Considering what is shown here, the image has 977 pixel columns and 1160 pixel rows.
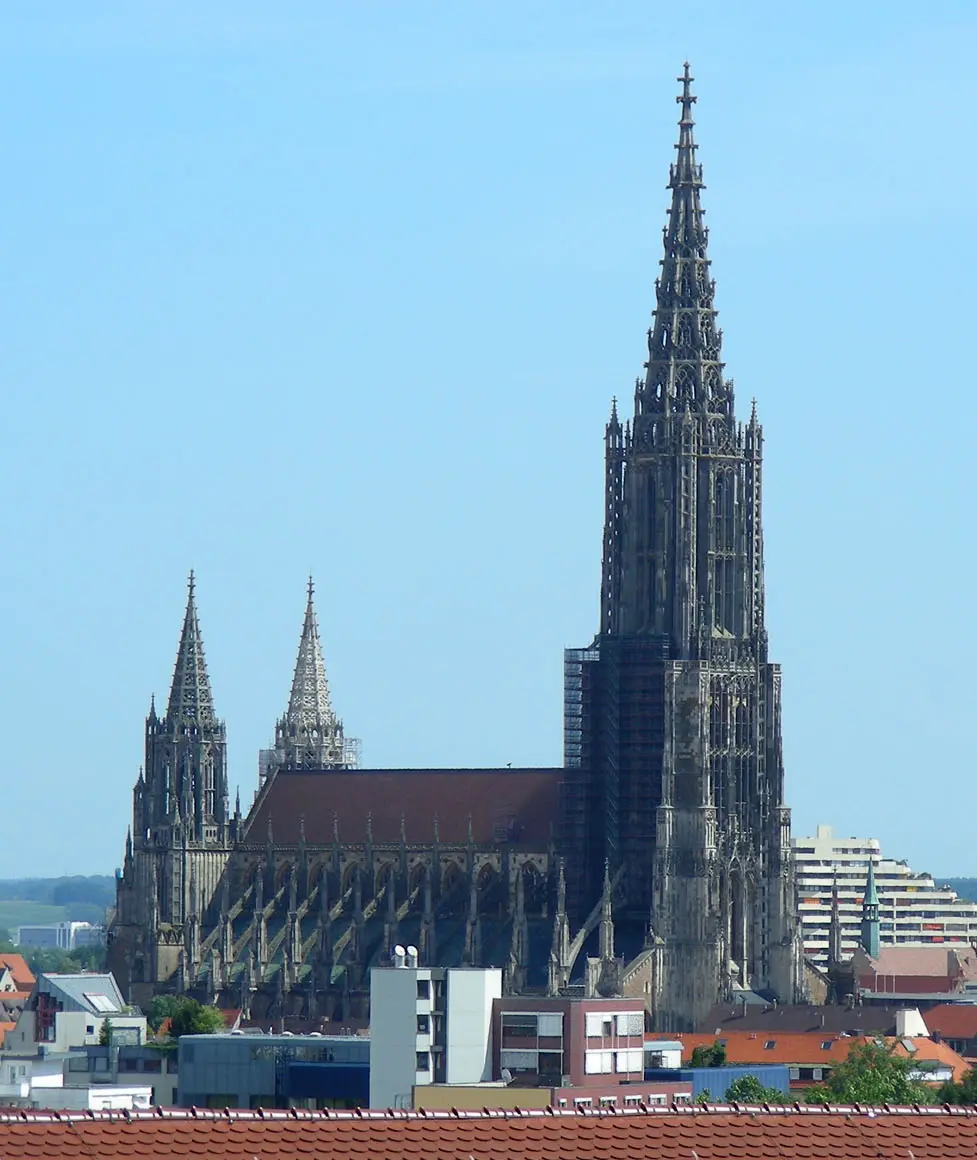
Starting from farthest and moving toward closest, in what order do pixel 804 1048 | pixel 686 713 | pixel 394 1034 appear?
1. pixel 686 713
2. pixel 804 1048
3. pixel 394 1034

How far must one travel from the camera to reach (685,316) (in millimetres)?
173125

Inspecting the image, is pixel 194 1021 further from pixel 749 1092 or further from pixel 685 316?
pixel 749 1092

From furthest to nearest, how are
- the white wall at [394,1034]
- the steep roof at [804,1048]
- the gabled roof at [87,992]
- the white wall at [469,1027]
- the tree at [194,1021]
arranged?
1. the gabled roof at [87,992]
2. the tree at [194,1021]
3. the steep roof at [804,1048]
4. the white wall at [469,1027]
5. the white wall at [394,1034]

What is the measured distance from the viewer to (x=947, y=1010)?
602 feet

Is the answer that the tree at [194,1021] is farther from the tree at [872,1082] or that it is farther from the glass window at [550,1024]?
the glass window at [550,1024]

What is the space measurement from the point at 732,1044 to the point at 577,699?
2331 cm

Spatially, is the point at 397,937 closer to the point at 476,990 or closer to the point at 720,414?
the point at 720,414

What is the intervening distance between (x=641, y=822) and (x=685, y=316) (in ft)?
75.1

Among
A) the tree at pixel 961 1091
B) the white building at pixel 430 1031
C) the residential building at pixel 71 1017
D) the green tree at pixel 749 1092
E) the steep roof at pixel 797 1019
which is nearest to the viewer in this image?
the white building at pixel 430 1031

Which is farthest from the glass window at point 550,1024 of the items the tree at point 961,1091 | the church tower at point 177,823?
the church tower at point 177,823

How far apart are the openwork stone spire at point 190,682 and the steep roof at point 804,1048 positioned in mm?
41329

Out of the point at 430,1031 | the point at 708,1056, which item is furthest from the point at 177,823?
the point at 430,1031

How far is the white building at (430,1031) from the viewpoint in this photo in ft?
336

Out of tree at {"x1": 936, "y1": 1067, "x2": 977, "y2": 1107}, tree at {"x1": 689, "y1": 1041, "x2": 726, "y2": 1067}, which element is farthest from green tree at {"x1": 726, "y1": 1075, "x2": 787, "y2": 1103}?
tree at {"x1": 689, "y1": 1041, "x2": 726, "y2": 1067}
